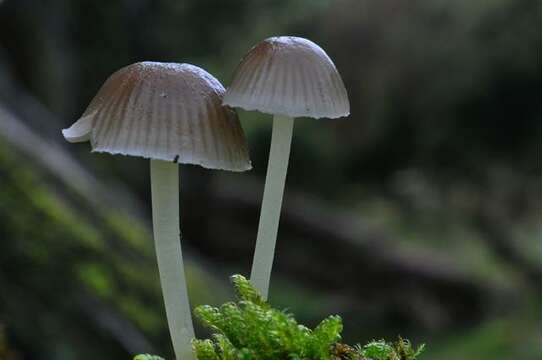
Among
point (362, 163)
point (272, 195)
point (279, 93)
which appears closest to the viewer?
point (279, 93)

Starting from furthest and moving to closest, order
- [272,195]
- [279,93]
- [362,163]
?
1. [362,163]
2. [272,195]
3. [279,93]

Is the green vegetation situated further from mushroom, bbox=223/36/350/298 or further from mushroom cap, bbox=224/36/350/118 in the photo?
mushroom cap, bbox=224/36/350/118

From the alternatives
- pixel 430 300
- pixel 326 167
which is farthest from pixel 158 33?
pixel 430 300

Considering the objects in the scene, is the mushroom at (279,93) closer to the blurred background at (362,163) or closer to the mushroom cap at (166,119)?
the mushroom cap at (166,119)

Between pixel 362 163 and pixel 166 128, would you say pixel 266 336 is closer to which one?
pixel 166 128

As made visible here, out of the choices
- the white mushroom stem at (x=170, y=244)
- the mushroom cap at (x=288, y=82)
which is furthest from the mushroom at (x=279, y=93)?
the white mushroom stem at (x=170, y=244)

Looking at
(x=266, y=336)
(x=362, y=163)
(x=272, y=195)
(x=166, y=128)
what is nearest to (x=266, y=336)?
(x=266, y=336)

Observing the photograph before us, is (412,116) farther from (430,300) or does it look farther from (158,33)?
(158,33)
